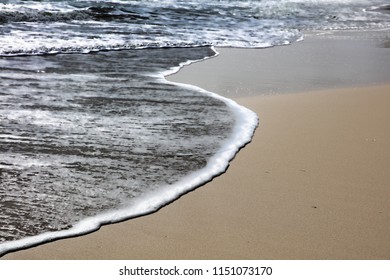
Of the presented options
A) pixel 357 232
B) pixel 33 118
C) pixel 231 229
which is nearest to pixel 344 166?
pixel 357 232

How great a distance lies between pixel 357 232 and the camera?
110 inches

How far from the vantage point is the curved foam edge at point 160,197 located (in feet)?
8.76

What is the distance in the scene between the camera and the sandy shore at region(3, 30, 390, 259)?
104 inches

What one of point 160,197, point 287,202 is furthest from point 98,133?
point 287,202

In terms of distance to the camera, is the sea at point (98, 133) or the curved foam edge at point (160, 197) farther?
the sea at point (98, 133)

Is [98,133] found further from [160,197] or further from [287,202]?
[287,202]

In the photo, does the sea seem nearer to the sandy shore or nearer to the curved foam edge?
the curved foam edge

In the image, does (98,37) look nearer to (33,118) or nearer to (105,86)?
(105,86)

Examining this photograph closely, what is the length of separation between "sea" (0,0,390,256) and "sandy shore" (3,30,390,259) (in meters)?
0.14

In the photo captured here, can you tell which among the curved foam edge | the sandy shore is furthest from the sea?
the sandy shore

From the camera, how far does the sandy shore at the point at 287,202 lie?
8.64ft

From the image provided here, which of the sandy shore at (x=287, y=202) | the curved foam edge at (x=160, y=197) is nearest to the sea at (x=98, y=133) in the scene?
the curved foam edge at (x=160, y=197)

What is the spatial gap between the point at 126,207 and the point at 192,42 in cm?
756

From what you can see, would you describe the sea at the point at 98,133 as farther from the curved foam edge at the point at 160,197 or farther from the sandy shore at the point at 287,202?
the sandy shore at the point at 287,202
